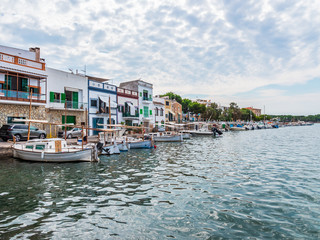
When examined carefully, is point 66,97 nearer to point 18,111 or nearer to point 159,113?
point 18,111

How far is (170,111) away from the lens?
199 feet

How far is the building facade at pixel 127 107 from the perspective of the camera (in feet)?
132

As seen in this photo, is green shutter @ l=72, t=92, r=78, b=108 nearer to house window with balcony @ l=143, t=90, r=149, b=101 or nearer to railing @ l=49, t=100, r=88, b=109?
railing @ l=49, t=100, r=88, b=109

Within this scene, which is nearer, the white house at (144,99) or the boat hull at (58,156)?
the boat hull at (58,156)

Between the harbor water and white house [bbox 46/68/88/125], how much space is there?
15.3 m

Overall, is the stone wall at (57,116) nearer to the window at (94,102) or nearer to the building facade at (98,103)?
the building facade at (98,103)

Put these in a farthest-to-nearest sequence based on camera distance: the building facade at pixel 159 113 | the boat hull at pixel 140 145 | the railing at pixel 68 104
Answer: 1. the building facade at pixel 159 113
2. the railing at pixel 68 104
3. the boat hull at pixel 140 145

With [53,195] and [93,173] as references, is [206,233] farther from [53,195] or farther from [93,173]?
[93,173]

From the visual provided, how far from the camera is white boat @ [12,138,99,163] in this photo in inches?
674

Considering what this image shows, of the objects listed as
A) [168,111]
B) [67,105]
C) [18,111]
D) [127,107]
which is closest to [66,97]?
[67,105]

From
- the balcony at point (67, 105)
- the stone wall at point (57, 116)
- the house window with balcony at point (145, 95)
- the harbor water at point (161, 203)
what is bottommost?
the harbor water at point (161, 203)

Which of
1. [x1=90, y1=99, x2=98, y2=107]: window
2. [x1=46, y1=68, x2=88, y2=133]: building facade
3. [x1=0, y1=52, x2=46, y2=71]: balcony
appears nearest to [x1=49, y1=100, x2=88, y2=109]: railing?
[x1=46, y1=68, x2=88, y2=133]: building facade

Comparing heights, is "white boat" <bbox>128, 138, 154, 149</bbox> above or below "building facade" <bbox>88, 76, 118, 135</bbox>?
below

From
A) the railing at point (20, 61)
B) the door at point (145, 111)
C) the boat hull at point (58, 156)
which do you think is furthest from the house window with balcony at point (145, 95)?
the boat hull at point (58, 156)
